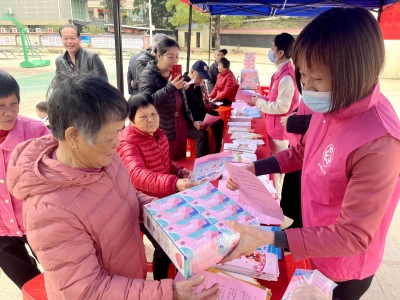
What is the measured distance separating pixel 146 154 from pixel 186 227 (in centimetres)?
97

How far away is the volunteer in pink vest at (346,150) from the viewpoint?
0.87 meters

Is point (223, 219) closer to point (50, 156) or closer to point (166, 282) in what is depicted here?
point (166, 282)

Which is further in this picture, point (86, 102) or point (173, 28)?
point (173, 28)

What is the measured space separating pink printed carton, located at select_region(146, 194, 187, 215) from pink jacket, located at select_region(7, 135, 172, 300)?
0.11 metres

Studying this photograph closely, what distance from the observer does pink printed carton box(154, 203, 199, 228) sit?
1058mm

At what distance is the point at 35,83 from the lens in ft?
37.2

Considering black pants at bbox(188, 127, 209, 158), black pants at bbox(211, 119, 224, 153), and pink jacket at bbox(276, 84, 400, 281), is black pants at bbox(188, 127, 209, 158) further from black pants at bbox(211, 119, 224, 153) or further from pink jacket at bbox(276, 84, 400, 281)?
pink jacket at bbox(276, 84, 400, 281)

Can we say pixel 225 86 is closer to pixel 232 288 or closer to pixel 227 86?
pixel 227 86

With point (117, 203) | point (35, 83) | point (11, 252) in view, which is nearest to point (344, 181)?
point (117, 203)

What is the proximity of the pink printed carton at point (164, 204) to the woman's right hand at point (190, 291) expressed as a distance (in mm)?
271

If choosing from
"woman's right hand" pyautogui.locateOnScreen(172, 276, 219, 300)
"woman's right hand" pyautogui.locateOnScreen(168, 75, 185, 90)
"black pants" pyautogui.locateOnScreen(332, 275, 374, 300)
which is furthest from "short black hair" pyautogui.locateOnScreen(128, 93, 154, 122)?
"black pants" pyautogui.locateOnScreen(332, 275, 374, 300)

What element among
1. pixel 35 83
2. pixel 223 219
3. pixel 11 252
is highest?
pixel 223 219

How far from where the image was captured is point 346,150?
0.94 meters

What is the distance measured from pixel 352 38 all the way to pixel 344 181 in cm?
45
